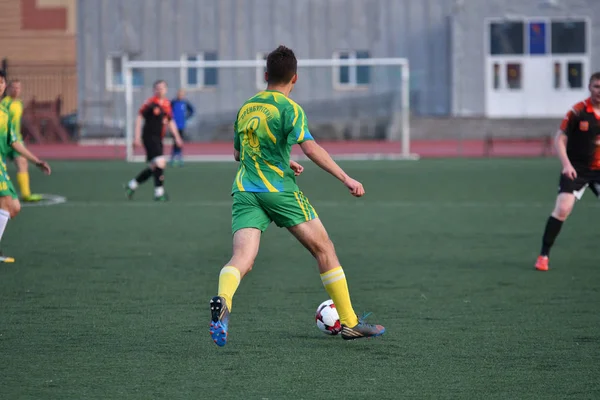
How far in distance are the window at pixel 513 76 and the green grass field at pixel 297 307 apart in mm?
27101

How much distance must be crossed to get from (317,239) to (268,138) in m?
0.70

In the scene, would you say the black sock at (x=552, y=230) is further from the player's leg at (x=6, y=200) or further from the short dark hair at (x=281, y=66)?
the player's leg at (x=6, y=200)

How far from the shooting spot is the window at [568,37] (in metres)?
43.5

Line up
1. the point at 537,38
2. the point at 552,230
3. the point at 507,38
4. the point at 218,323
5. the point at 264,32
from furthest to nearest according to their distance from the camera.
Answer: the point at 264,32 < the point at 507,38 < the point at 537,38 < the point at 552,230 < the point at 218,323

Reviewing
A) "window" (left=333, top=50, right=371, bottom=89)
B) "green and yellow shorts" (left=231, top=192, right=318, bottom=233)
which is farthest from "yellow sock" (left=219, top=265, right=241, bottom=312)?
"window" (left=333, top=50, right=371, bottom=89)

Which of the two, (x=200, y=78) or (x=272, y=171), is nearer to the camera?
(x=272, y=171)

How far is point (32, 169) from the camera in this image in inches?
1169

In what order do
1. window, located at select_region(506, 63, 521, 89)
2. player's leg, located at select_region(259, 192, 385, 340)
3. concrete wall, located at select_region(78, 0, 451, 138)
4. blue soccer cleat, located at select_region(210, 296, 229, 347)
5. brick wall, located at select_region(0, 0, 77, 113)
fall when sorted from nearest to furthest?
blue soccer cleat, located at select_region(210, 296, 229, 347) → player's leg, located at select_region(259, 192, 385, 340) → window, located at select_region(506, 63, 521, 89) → concrete wall, located at select_region(78, 0, 451, 138) → brick wall, located at select_region(0, 0, 77, 113)

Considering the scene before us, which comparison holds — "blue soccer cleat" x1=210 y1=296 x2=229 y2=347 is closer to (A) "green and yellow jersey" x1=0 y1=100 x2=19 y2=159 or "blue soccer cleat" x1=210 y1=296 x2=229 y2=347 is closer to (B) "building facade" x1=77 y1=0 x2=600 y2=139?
(A) "green and yellow jersey" x1=0 y1=100 x2=19 y2=159

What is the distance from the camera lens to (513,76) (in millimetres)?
43844

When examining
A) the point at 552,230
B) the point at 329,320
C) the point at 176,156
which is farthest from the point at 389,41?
the point at 329,320

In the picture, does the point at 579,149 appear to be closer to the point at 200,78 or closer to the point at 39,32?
the point at 200,78

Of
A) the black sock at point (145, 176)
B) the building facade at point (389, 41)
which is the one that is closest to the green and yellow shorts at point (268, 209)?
the black sock at point (145, 176)

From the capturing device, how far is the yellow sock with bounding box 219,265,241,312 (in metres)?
6.65
